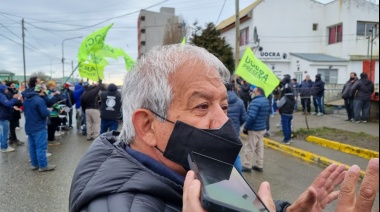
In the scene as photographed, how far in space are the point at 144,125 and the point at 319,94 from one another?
47.9ft

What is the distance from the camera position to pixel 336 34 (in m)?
26.1

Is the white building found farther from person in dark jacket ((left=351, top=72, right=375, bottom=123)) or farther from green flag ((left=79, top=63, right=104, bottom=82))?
green flag ((left=79, top=63, right=104, bottom=82))

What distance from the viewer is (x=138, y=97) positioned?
4.91ft

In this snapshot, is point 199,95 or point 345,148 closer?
point 199,95

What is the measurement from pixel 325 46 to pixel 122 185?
28991 millimetres

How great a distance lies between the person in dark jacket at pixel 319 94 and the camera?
48.3ft

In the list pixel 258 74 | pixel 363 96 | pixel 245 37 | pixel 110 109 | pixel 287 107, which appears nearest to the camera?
pixel 258 74

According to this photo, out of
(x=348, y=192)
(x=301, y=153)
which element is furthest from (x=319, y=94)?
(x=348, y=192)

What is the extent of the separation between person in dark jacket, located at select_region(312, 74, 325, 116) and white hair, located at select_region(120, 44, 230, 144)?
46.7 ft

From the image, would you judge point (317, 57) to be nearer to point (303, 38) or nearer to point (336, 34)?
point (303, 38)

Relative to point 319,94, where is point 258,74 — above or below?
above

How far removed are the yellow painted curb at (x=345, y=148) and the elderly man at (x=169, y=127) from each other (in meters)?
6.89

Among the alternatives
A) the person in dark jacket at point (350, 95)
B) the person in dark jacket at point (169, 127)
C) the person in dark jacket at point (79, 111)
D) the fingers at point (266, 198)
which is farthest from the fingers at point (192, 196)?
the person in dark jacket at point (350, 95)

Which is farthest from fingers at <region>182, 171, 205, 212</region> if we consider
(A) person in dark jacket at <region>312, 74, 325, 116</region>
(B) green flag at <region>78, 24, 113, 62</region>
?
(A) person in dark jacket at <region>312, 74, 325, 116</region>
